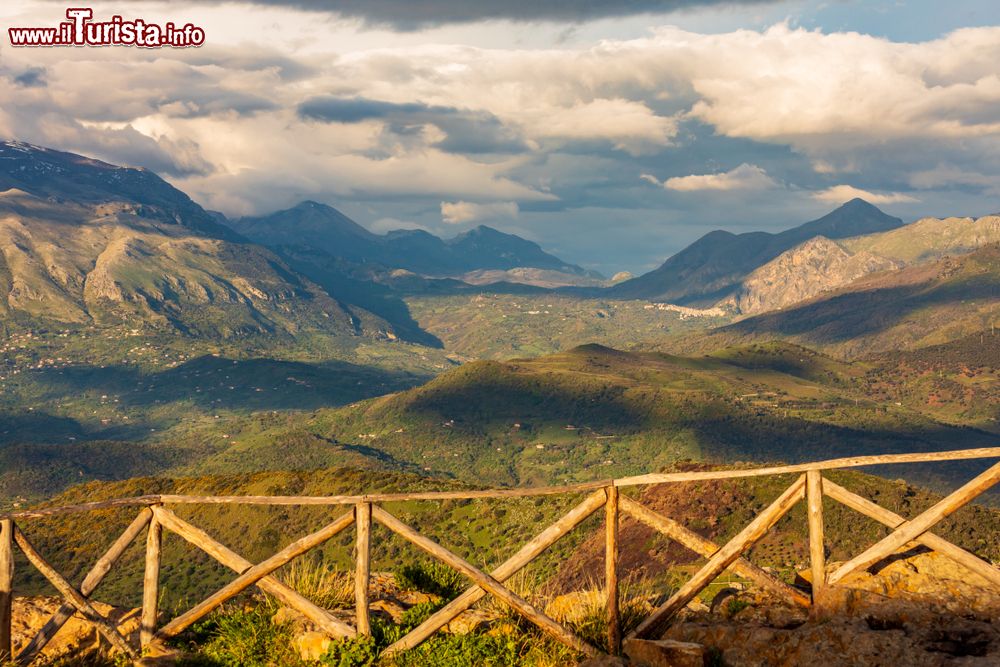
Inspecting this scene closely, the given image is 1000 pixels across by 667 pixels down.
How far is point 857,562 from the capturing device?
12.5 meters

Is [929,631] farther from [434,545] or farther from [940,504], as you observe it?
[434,545]

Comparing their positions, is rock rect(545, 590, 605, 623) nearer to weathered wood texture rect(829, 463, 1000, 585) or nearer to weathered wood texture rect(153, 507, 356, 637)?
weathered wood texture rect(153, 507, 356, 637)

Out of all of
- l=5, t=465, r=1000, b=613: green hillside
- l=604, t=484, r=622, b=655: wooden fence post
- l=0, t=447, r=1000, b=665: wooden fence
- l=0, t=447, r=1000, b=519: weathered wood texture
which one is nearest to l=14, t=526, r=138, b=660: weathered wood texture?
l=0, t=447, r=1000, b=665: wooden fence

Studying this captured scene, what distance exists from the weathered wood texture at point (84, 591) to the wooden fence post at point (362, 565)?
12.1 ft

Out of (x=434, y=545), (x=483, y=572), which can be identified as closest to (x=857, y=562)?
(x=483, y=572)

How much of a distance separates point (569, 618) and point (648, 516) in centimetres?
227

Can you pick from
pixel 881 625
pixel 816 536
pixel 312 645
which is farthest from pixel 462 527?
pixel 881 625

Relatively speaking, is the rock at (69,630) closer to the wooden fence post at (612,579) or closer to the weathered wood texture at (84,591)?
the weathered wood texture at (84,591)

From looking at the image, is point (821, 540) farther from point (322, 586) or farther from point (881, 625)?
point (322, 586)

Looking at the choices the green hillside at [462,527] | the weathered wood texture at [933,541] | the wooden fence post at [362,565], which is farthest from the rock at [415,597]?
the green hillside at [462,527]

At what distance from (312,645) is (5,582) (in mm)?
5286

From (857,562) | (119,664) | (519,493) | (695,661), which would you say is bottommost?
(119,664)

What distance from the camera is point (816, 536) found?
12.0 metres

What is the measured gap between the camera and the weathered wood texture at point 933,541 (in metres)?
11.5
